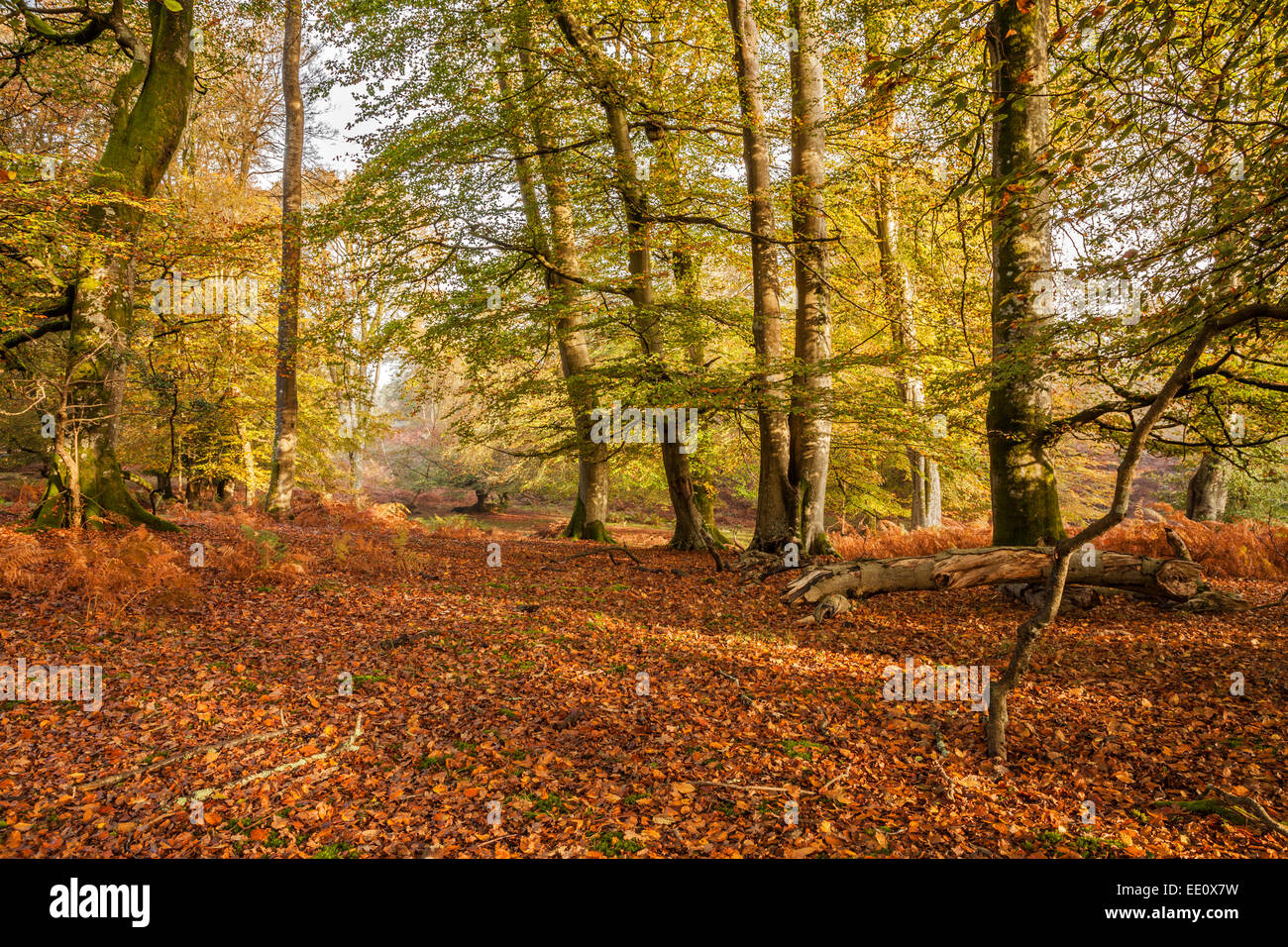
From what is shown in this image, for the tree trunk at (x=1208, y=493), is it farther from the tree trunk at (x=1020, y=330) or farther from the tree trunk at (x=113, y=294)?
the tree trunk at (x=113, y=294)

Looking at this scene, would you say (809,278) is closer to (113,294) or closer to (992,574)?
(992,574)

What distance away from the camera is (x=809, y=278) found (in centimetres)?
1015

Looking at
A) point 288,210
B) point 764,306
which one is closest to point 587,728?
point 764,306

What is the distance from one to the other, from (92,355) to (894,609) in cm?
1192

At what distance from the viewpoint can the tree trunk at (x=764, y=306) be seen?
31.3 feet

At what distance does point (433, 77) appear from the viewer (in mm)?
9992

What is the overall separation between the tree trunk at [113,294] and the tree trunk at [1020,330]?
11.0 metres

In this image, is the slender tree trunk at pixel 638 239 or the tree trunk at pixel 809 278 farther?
the tree trunk at pixel 809 278

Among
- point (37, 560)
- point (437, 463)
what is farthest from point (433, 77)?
point (437, 463)

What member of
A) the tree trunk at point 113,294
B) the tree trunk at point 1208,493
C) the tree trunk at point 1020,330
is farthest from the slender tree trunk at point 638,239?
the tree trunk at point 1208,493

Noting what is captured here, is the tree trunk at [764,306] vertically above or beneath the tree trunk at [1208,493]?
above

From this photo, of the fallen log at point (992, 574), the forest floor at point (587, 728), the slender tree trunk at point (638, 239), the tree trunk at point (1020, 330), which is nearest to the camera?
the forest floor at point (587, 728)

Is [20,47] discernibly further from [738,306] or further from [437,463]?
[437,463]

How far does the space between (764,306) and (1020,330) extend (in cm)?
441
